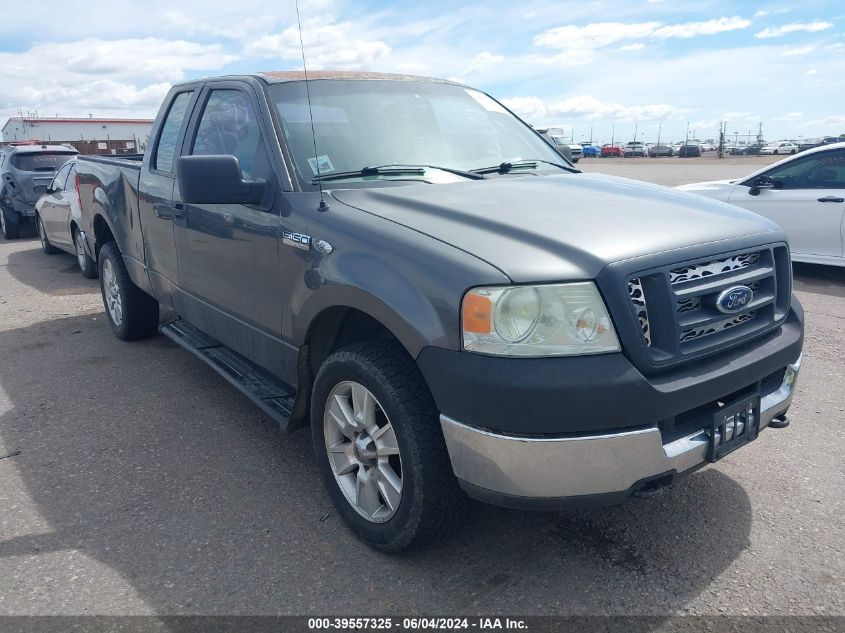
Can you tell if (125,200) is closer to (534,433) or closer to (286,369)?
(286,369)

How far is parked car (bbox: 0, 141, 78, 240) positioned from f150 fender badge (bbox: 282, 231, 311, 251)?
39.7ft

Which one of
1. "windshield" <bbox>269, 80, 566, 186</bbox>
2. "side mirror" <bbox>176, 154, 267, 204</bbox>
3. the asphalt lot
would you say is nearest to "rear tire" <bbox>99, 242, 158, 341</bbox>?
the asphalt lot

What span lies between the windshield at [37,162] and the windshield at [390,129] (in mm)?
11777

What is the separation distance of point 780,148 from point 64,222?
216 feet

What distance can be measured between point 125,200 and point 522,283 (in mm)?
4044

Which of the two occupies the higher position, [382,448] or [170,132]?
[170,132]

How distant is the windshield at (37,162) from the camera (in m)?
13.6

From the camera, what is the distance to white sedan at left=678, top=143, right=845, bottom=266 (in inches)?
297

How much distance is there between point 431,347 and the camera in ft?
7.93

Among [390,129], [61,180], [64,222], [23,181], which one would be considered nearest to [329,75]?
[390,129]

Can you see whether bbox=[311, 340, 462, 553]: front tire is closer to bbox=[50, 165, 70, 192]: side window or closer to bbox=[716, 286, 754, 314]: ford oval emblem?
bbox=[716, 286, 754, 314]: ford oval emblem

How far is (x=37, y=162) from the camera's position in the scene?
539 inches

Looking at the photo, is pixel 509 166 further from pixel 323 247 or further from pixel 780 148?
pixel 780 148

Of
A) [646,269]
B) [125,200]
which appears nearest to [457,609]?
[646,269]
